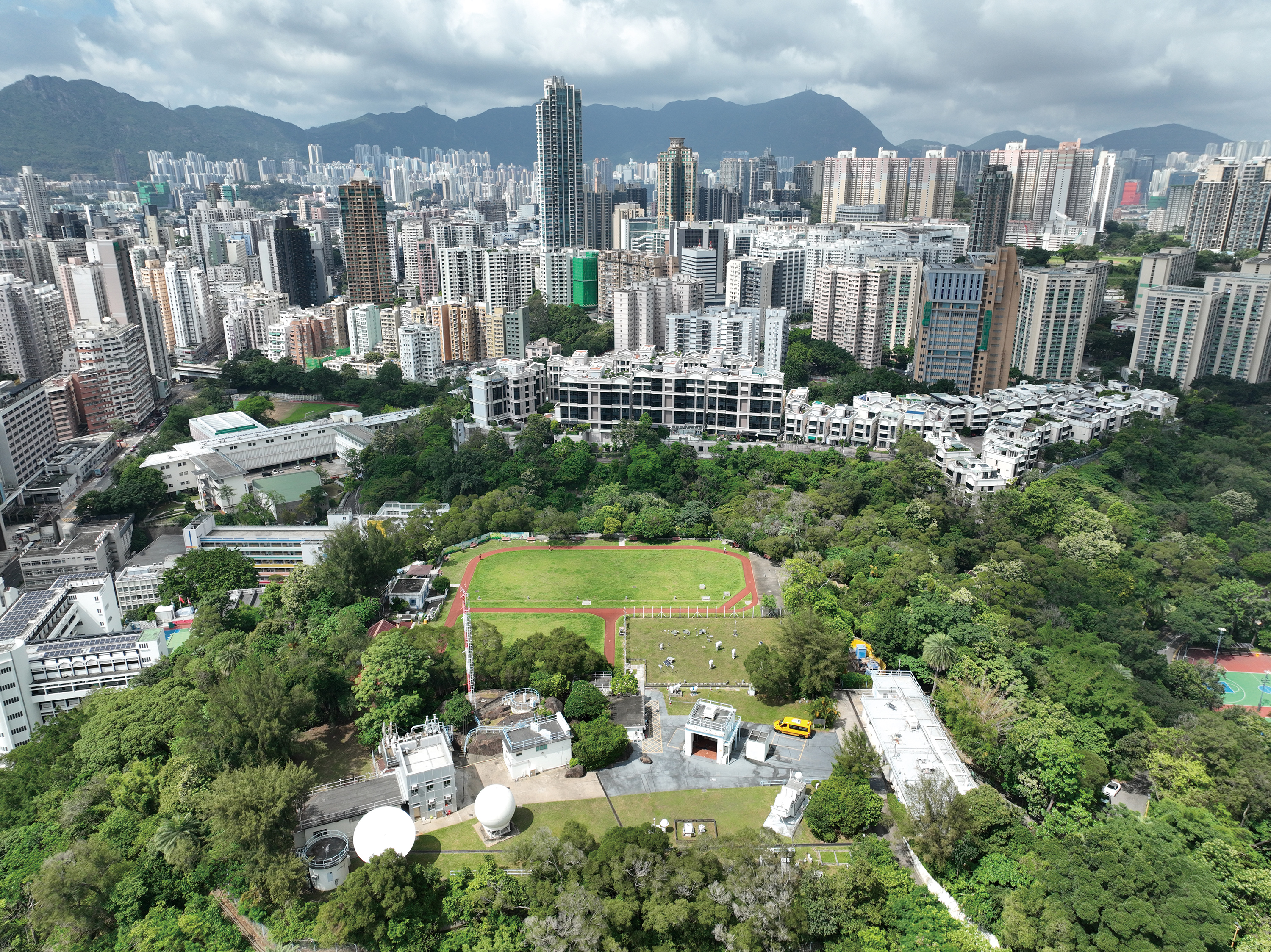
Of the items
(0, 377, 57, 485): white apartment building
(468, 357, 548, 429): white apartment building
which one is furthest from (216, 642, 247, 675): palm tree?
(0, 377, 57, 485): white apartment building

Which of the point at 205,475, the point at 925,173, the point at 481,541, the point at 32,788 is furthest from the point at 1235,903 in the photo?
the point at 925,173

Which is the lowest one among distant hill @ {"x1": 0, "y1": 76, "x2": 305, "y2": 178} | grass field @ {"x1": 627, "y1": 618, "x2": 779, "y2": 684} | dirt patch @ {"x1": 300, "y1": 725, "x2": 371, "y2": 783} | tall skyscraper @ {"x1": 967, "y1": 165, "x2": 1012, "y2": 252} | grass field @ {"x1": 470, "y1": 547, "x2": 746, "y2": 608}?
dirt patch @ {"x1": 300, "y1": 725, "x2": 371, "y2": 783}

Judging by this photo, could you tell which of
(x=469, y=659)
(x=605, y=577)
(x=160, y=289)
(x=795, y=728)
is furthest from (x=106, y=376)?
(x=795, y=728)

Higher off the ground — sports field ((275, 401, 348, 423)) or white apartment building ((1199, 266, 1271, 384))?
white apartment building ((1199, 266, 1271, 384))

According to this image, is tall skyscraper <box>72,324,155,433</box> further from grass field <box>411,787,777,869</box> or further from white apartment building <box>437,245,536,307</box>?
grass field <box>411,787,777,869</box>

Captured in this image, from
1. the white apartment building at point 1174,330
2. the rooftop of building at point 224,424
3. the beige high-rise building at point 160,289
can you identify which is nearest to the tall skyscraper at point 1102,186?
the white apartment building at point 1174,330

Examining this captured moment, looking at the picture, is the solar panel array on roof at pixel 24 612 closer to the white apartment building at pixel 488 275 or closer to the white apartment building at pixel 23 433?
the white apartment building at pixel 23 433

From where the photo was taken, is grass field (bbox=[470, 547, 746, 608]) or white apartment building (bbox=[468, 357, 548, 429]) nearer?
grass field (bbox=[470, 547, 746, 608])
